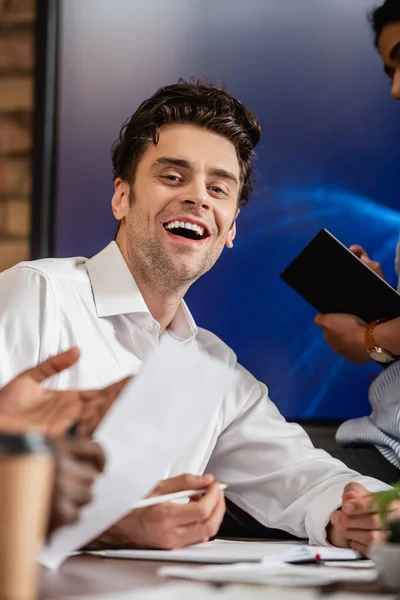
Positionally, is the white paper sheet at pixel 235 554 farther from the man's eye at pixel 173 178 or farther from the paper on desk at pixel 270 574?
the man's eye at pixel 173 178

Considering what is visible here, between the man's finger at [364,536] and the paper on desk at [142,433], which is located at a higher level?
the paper on desk at [142,433]

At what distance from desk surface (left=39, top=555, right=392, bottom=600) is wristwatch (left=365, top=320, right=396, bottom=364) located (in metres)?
1.01

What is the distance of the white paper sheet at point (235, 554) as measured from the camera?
37.3 inches

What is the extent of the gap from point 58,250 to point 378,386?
3.03 feet

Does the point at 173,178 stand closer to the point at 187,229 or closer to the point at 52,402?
the point at 187,229

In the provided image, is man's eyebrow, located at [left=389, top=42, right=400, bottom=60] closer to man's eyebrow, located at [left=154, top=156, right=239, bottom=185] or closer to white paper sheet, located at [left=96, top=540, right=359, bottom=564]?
man's eyebrow, located at [left=154, top=156, right=239, bottom=185]

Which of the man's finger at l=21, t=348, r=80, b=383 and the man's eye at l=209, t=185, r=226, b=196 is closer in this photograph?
the man's finger at l=21, t=348, r=80, b=383

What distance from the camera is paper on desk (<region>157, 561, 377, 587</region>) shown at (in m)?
0.78

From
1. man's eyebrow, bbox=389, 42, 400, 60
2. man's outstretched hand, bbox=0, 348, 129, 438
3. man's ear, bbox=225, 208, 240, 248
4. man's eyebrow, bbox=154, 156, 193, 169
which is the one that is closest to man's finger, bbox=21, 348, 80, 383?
man's outstretched hand, bbox=0, 348, 129, 438

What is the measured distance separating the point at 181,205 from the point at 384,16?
69cm

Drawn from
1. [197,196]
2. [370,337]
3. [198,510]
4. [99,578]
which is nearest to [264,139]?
[197,196]

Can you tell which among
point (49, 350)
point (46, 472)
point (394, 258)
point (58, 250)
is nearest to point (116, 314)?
point (49, 350)

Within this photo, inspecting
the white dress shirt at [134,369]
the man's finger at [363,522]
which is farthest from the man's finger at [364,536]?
the white dress shirt at [134,369]

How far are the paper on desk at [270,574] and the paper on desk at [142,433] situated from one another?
12 cm
